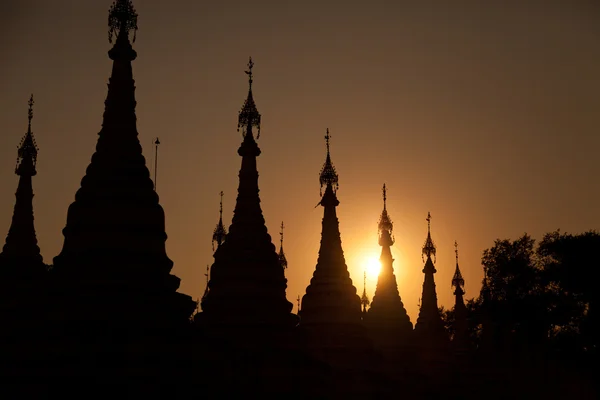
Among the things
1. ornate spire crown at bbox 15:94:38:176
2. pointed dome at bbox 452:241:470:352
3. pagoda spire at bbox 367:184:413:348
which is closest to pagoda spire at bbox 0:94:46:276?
ornate spire crown at bbox 15:94:38:176

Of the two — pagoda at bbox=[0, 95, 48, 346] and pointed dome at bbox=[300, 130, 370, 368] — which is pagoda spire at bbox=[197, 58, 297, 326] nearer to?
pointed dome at bbox=[300, 130, 370, 368]

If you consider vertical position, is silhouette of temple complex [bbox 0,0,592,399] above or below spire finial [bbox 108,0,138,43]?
below

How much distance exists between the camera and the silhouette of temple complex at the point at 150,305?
73.7 feet

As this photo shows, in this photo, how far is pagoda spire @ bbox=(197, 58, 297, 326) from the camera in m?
33.4

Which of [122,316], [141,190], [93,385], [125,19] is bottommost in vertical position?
[93,385]

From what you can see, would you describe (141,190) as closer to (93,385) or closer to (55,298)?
(55,298)

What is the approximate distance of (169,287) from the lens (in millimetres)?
25031

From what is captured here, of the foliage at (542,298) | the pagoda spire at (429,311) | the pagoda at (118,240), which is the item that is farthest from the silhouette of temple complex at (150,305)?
the foliage at (542,298)

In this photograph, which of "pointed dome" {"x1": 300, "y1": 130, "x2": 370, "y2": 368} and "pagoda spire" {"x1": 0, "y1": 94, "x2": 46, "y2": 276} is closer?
"pagoda spire" {"x1": 0, "y1": 94, "x2": 46, "y2": 276}

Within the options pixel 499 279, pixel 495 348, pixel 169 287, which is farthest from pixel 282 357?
pixel 499 279

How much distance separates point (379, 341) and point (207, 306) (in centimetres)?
1657

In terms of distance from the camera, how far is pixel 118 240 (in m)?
24.8

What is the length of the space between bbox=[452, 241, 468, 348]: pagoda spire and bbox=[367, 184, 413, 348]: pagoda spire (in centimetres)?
1443

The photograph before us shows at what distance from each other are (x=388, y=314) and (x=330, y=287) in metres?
9.53
